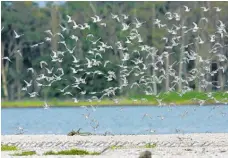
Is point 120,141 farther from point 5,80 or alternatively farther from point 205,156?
point 5,80

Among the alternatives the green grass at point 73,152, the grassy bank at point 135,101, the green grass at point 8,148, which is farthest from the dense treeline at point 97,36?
the green grass at point 73,152

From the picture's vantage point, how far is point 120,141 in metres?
22.4

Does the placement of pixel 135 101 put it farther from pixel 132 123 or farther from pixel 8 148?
pixel 8 148

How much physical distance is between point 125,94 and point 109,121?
45.9ft

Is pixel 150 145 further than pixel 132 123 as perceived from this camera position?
No

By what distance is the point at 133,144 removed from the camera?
22.1 m

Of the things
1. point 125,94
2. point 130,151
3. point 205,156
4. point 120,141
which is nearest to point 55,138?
point 120,141

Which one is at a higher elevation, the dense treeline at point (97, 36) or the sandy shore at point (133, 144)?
the dense treeline at point (97, 36)

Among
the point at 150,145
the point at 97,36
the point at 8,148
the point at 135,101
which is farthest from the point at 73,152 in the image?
the point at 97,36

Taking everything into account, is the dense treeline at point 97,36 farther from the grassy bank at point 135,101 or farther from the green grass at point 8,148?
the green grass at point 8,148

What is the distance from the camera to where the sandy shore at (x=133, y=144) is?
64.7 feet

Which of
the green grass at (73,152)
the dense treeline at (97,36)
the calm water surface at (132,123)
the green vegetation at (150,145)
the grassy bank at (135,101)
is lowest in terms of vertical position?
the calm water surface at (132,123)

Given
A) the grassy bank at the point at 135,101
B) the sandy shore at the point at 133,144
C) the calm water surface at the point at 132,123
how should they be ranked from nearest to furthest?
the sandy shore at the point at 133,144 → the calm water surface at the point at 132,123 → the grassy bank at the point at 135,101

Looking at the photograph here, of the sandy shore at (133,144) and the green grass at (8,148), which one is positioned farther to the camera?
the green grass at (8,148)
